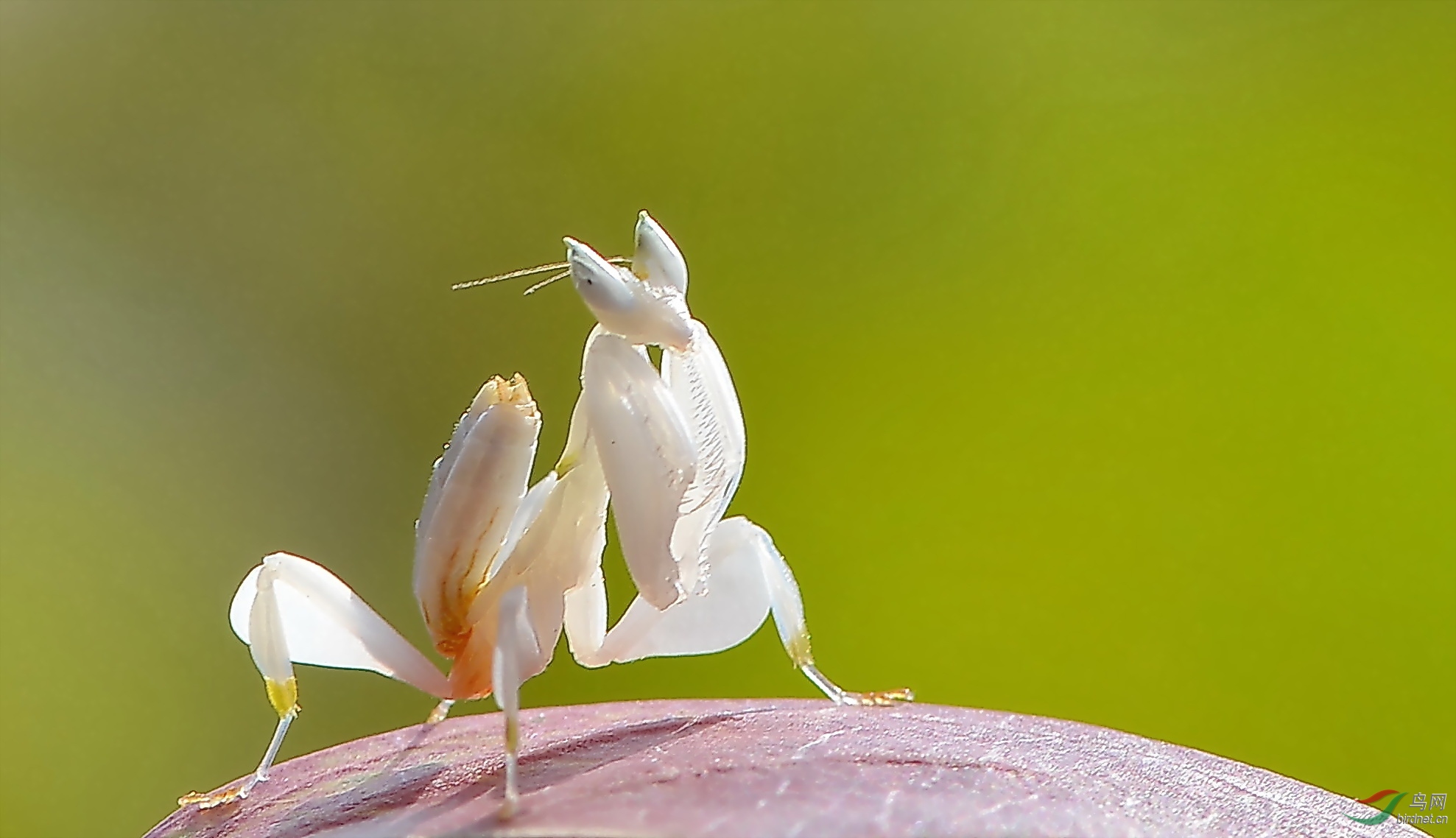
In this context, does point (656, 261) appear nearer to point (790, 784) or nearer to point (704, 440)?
point (704, 440)

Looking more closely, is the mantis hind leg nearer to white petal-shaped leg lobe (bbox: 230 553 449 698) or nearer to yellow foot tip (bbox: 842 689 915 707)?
yellow foot tip (bbox: 842 689 915 707)

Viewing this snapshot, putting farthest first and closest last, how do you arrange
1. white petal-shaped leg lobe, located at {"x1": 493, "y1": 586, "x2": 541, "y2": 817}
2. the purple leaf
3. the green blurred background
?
the green blurred background
white petal-shaped leg lobe, located at {"x1": 493, "y1": 586, "x2": 541, "y2": 817}
the purple leaf

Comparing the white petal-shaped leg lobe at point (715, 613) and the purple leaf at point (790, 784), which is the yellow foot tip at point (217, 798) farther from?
the white petal-shaped leg lobe at point (715, 613)

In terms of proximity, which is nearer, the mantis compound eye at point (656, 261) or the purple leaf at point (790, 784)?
the purple leaf at point (790, 784)

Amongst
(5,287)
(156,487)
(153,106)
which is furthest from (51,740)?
(153,106)

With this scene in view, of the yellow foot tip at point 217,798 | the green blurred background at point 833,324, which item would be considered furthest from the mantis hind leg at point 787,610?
the green blurred background at point 833,324

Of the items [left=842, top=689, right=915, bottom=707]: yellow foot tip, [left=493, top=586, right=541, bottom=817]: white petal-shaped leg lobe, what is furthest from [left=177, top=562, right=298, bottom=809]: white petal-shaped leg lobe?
[left=842, top=689, right=915, bottom=707]: yellow foot tip

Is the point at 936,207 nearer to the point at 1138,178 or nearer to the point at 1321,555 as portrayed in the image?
the point at 1138,178
